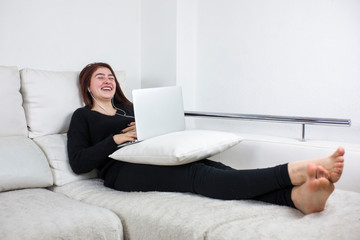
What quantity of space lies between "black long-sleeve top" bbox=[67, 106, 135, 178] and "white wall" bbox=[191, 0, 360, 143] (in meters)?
0.85

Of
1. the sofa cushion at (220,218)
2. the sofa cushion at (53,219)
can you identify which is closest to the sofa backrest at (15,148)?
the sofa cushion at (53,219)

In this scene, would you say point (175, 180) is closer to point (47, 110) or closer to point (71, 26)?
point (47, 110)

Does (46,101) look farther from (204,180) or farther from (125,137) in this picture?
(204,180)

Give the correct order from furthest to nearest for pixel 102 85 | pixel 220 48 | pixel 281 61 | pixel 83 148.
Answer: pixel 220 48 < pixel 281 61 < pixel 102 85 < pixel 83 148

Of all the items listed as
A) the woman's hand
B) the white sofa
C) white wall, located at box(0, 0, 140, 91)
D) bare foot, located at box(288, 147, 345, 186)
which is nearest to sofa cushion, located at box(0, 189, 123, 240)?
the white sofa

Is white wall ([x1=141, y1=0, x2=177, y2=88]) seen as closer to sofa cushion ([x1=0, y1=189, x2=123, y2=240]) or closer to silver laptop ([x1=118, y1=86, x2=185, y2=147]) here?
silver laptop ([x1=118, y1=86, x2=185, y2=147])

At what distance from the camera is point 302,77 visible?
2.29 m

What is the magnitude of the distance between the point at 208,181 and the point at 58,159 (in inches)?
32.9

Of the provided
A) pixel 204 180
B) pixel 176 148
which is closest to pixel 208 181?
pixel 204 180

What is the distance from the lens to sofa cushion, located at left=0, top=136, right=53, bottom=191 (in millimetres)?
1695

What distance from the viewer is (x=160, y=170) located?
1.69m

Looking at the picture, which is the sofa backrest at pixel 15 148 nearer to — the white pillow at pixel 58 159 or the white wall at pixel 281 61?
the white pillow at pixel 58 159

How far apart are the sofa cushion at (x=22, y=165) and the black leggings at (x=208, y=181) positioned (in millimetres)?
303

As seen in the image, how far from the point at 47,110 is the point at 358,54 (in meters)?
1.69
